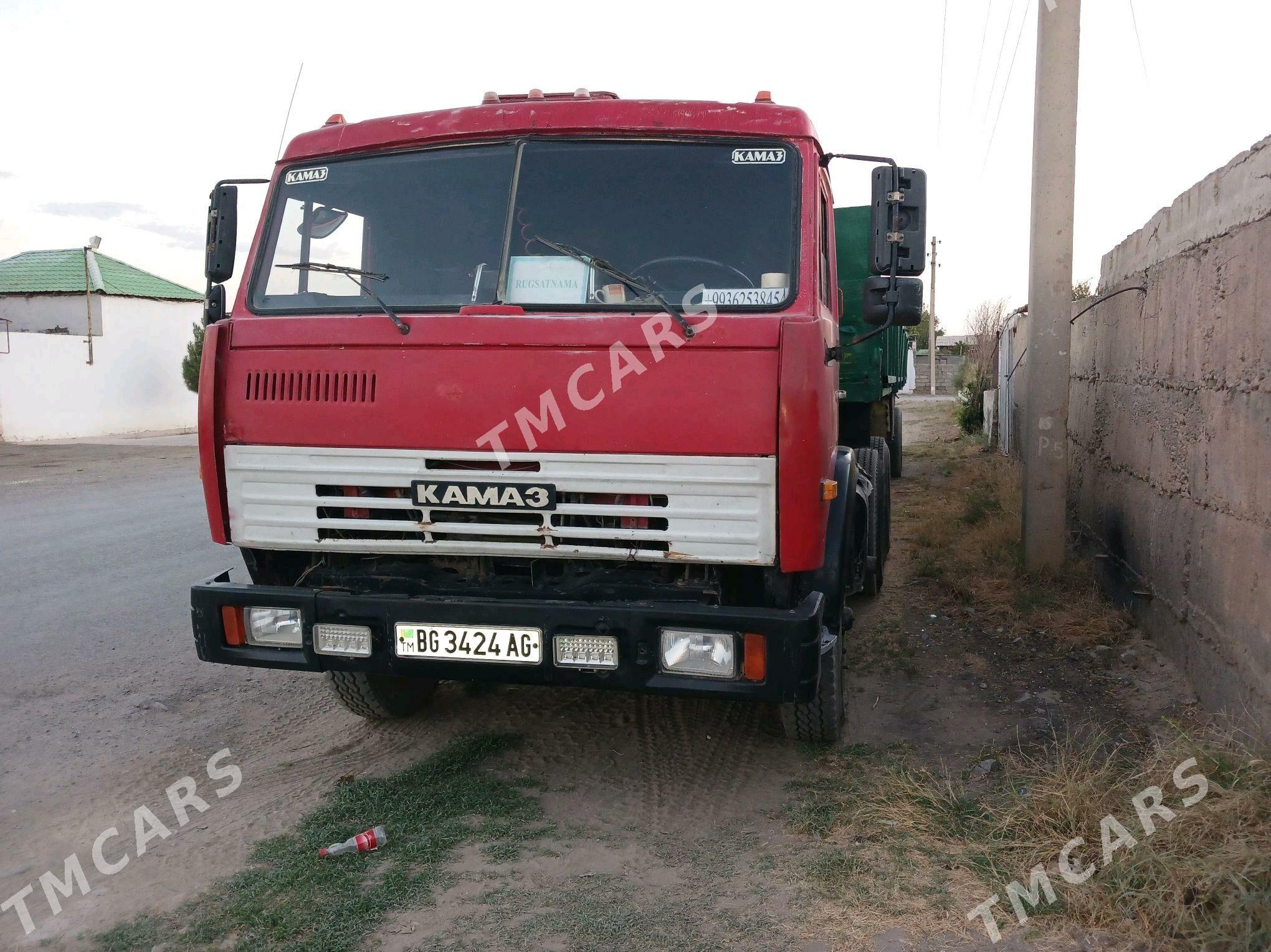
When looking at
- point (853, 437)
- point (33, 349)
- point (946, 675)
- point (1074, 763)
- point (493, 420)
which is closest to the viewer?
point (493, 420)

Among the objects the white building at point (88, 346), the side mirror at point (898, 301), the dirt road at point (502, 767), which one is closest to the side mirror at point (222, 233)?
the dirt road at point (502, 767)

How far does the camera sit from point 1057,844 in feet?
10.1

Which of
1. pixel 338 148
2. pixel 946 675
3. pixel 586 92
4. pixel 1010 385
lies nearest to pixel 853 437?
pixel 946 675

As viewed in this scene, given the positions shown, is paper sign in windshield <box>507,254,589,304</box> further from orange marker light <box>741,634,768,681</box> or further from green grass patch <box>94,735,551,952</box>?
green grass patch <box>94,735,551,952</box>

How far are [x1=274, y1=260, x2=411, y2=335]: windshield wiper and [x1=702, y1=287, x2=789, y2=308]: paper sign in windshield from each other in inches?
42.5

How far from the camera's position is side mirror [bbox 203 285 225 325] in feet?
13.5

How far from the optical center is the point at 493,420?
131 inches

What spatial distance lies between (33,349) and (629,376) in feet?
85.8

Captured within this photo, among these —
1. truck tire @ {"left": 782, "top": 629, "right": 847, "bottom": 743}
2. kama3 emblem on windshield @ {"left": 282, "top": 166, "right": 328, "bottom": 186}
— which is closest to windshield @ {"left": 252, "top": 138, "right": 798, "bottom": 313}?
kama3 emblem on windshield @ {"left": 282, "top": 166, "right": 328, "bottom": 186}

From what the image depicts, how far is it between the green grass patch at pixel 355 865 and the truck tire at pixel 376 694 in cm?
46

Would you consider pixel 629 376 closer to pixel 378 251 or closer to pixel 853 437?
pixel 378 251

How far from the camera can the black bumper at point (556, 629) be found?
10.5ft

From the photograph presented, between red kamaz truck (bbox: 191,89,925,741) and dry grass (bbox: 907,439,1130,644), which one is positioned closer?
red kamaz truck (bbox: 191,89,925,741)

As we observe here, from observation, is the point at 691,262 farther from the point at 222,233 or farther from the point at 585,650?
the point at 222,233
